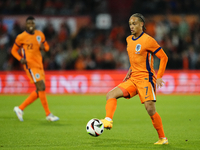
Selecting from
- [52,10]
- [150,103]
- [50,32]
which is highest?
[52,10]

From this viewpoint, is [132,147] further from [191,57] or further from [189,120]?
[191,57]

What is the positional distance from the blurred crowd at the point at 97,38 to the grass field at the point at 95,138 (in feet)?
22.6

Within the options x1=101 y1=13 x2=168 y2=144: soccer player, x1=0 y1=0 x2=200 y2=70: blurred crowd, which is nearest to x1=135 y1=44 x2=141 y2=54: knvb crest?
x1=101 y1=13 x2=168 y2=144: soccer player

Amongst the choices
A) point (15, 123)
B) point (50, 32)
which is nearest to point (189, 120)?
point (15, 123)

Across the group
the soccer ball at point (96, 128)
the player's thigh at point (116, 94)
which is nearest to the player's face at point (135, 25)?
the player's thigh at point (116, 94)

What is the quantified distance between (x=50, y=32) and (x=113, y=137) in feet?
44.5

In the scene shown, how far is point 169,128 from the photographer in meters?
7.29

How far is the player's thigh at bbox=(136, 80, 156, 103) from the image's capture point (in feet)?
18.0

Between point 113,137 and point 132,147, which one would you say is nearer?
point 132,147

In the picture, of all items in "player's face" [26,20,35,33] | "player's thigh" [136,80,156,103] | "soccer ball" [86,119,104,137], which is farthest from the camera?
"player's face" [26,20,35,33]

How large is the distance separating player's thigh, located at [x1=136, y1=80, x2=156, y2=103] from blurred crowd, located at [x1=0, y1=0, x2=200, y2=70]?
11.6m

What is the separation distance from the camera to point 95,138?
20.6ft

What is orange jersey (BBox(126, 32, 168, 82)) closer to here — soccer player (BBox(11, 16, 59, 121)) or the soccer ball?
the soccer ball

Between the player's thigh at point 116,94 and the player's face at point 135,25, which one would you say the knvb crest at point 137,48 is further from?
the player's thigh at point 116,94
